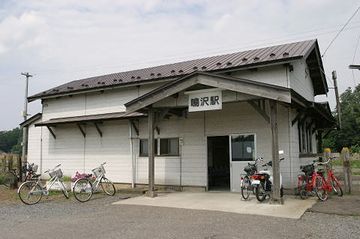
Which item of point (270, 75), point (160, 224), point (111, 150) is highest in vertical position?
point (270, 75)

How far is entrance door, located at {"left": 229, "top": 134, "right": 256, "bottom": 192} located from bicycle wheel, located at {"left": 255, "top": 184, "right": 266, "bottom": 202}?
1836 mm

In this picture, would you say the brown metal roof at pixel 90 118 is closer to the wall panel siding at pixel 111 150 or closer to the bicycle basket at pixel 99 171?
the wall panel siding at pixel 111 150

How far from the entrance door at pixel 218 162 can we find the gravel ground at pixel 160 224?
16.6 feet

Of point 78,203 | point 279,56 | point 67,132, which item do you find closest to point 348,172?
point 279,56

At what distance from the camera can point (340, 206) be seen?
27.0 feet

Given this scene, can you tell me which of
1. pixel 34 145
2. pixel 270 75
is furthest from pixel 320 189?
pixel 34 145

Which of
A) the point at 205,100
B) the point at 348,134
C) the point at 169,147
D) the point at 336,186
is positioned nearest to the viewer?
the point at 205,100

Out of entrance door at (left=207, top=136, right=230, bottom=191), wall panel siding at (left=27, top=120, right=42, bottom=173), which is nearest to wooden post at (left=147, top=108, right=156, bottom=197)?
entrance door at (left=207, top=136, right=230, bottom=191)

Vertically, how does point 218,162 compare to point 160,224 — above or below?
above

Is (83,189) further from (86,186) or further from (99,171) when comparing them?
(99,171)

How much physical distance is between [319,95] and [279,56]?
8106 mm

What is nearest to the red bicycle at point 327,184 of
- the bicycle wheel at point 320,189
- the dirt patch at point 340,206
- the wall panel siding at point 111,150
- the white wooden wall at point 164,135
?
the bicycle wheel at point 320,189

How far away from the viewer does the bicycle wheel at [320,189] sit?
9289 mm

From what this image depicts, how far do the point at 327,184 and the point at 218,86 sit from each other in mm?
4022
